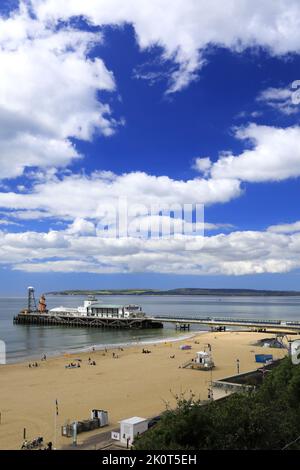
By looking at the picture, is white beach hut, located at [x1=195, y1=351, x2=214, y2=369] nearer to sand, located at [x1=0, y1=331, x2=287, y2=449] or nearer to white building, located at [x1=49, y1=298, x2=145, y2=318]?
sand, located at [x1=0, y1=331, x2=287, y2=449]

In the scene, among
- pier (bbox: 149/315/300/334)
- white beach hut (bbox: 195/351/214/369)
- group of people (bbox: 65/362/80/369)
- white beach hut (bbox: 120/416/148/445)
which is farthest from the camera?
pier (bbox: 149/315/300/334)

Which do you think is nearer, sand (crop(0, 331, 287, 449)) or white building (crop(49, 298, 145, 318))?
sand (crop(0, 331, 287, 449))

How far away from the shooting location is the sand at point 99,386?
2587cm

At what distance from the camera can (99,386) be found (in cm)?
3597

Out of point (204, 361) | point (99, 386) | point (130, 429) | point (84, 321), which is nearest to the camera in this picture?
point (130, 429)

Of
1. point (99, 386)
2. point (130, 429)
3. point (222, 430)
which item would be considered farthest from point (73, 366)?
point (222, 430)

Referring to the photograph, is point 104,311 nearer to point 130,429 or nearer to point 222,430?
point 130,429

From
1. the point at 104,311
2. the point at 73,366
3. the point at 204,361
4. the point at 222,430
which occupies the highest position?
the point at 222,430

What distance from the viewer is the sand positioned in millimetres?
25866

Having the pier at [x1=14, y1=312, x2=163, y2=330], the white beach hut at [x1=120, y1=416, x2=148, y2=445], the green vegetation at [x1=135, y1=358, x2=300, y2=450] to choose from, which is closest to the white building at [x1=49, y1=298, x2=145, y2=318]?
the pier at [x1=14, y1=312, x2=163, y2=330]

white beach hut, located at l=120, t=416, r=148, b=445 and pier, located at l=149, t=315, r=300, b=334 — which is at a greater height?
white beach hut, located at l=120, t=416, r=148, b=445

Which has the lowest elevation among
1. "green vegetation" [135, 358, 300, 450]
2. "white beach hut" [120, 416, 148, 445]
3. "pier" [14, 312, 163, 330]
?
"pier" [14, 312, 163, 330]

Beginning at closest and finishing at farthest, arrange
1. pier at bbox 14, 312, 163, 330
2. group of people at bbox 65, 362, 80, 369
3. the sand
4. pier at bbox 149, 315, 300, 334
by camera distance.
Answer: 1. the sand
2. group of people at bbox 65, 362, 80, 369
3. pier at bbox 149, 315, 300, 334
4. pier at bbox 14, 312, 163, 330
